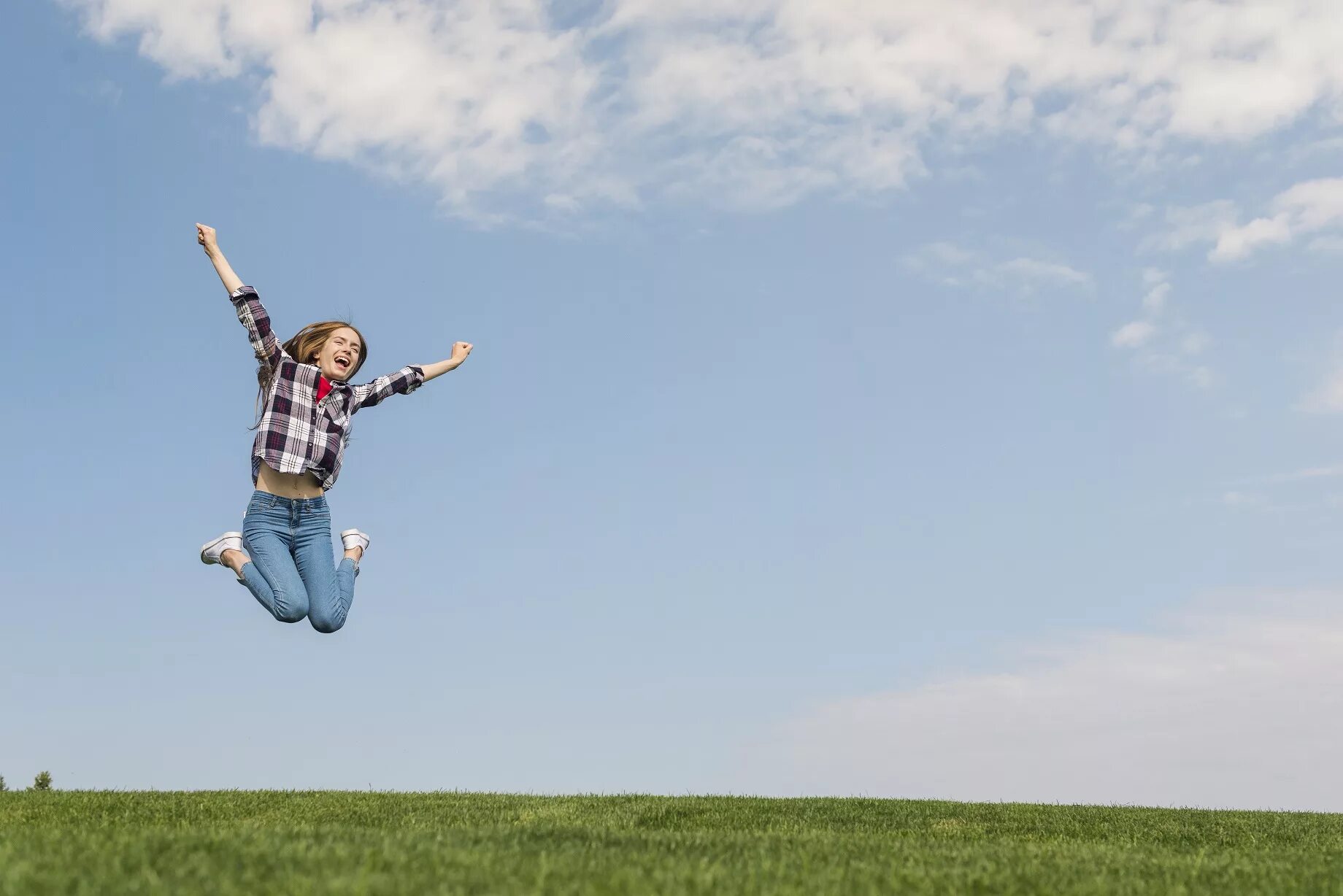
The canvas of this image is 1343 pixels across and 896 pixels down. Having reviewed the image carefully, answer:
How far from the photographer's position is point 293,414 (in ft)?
35.0

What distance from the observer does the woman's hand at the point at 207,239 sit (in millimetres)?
10602

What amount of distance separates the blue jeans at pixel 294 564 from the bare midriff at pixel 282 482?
0.05 m

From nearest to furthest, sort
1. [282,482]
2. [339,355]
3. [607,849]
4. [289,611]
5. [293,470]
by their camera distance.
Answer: [607,849] → [289,611] → [293,470] → [282,482] → [339,355]

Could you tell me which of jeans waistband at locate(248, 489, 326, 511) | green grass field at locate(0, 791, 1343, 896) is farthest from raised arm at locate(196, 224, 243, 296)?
green grass field at locate(0, 791, 1343, 896)

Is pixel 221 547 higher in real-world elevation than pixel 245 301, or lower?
lower

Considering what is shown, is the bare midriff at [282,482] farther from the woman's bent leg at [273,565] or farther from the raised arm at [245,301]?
the raised arm at [245,301]

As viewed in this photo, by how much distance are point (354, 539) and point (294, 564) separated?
887mm

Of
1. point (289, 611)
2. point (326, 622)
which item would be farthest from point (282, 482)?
point (326, 622)

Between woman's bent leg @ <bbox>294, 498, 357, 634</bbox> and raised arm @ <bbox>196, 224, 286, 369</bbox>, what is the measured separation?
5.16 ft

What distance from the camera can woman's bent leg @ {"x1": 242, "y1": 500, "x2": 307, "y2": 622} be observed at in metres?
10.3

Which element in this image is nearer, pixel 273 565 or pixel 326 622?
pixel 273 565

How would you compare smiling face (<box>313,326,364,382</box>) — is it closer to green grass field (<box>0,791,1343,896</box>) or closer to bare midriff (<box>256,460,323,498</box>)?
bare midriff (<box>256,460,323,498</box>)

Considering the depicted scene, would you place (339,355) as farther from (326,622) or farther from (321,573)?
(326,622)

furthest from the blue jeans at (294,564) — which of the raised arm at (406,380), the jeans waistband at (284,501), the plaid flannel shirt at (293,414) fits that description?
the raised arm at (406,380)
